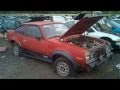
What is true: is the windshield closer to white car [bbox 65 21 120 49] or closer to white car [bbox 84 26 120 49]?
white car [bbox 65 21 120 49]

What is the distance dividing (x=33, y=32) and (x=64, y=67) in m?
1.36

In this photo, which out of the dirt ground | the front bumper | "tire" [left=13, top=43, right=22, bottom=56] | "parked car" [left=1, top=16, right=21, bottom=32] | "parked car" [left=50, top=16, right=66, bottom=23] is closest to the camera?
the front bumper

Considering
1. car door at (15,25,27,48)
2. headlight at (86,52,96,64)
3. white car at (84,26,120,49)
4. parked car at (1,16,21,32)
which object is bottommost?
headlight at (86,52,96,64)

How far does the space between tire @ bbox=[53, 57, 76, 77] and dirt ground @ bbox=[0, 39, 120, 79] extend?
13 centimetres

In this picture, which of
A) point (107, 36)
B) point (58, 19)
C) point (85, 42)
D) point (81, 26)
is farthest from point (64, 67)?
point (107, 36)

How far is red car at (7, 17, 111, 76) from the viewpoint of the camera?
16.8 ft

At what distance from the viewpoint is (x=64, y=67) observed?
5.31 meters

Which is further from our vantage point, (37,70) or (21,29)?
(21,29)

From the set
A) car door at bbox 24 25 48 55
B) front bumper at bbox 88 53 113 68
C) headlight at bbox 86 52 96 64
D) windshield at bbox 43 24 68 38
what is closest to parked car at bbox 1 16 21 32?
car door at bbox 24 25 48 55

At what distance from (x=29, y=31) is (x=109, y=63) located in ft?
7.63

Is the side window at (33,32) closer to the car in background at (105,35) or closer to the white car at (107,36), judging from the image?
the car in background at (105,35)

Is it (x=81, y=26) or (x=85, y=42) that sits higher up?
(x=81, y=26)

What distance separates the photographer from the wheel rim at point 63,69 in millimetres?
5281

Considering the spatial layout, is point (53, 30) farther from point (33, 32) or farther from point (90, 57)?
point (90, 57)
